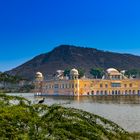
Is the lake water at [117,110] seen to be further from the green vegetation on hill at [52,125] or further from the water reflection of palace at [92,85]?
the water reflection of palace at [92,85]

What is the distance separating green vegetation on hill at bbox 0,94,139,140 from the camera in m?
3.91

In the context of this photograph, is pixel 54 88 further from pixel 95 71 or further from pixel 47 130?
pixel 47 130

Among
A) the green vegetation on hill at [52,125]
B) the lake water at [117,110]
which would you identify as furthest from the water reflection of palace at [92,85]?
the green vegetation on hill at [52,125]

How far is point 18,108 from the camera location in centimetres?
435

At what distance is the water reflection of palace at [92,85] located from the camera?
11612 cm

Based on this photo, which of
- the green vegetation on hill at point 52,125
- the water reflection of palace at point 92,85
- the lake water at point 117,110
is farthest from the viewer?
the water reflection of palace at point 92,85

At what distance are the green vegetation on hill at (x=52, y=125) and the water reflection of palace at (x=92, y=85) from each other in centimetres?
10893

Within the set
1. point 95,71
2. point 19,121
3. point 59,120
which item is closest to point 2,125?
point 19,121

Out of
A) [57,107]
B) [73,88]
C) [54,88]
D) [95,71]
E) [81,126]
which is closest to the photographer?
[81,126]

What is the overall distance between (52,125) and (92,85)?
114019mm

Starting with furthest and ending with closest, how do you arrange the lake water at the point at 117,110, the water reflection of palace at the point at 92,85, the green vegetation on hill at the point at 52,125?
1. the water reflection of palace at the point at 92,85
2. the lake water at the point at 117,110
3. the green vegetation on hill at the point at 52,125

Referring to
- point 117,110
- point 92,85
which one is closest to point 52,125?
point 117,110

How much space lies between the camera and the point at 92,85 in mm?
117875

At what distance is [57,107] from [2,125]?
0.84 m
